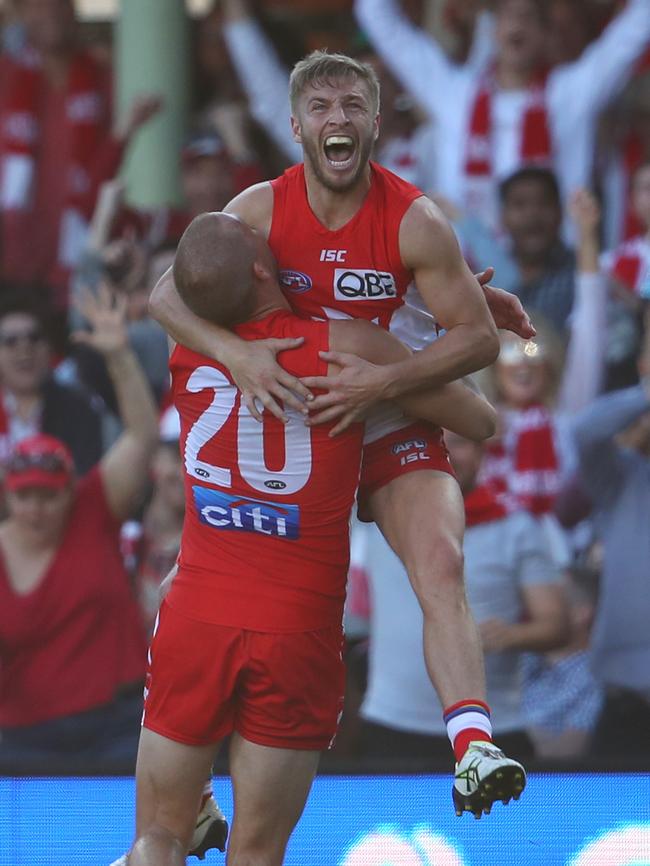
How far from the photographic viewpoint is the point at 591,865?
5.03 m

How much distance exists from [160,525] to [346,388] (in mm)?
2835

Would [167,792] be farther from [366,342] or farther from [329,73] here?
[329,73]

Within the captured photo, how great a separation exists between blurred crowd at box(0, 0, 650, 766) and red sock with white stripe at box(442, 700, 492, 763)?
1.86 metres

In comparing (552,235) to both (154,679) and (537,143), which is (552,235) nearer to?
(537,143)

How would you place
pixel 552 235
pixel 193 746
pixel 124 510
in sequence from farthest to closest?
pixel 552 235, pixel 124 510, pixel 193 746

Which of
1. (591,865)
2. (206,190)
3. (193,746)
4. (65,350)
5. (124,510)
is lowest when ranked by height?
(591,865)

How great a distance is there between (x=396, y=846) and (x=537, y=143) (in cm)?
404

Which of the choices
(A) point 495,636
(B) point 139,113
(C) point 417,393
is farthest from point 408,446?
(B) point 139,113

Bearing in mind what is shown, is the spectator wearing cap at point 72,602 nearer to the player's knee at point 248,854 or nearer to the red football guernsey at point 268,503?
the player's knee at point 248,854

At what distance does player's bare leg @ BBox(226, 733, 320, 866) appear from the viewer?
432 centimetres

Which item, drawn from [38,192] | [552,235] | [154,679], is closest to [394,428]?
[154,679]

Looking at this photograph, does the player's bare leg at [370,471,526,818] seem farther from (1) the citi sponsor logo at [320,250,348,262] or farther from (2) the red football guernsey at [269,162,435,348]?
(1) the citi sponsor logo at [320,250,348,262]

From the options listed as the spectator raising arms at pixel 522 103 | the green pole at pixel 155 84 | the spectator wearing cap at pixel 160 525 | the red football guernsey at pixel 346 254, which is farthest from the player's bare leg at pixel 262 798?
the green pole at pixel 155 84

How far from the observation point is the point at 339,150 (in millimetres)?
4297
